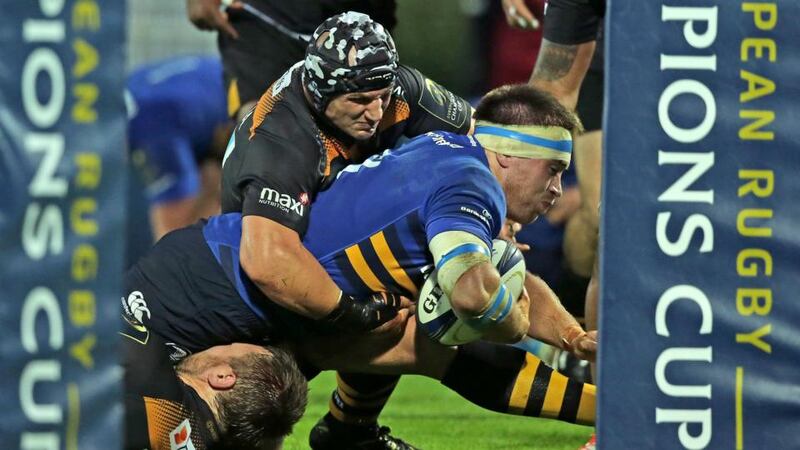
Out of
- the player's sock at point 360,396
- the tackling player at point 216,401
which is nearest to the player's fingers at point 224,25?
the player's sock at point 360,396

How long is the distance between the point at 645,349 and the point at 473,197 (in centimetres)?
94

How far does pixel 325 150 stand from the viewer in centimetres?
512

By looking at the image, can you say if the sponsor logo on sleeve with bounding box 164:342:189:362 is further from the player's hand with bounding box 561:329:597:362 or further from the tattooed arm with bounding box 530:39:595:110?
the tattooed arm with bounding box 530:39:595:110

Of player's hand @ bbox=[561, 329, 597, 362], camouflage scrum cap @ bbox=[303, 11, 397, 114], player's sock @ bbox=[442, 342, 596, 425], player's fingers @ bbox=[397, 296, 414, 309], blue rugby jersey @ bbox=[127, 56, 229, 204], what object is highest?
camouflage scrum cap @ bbox=[303, 11, 397, 114]

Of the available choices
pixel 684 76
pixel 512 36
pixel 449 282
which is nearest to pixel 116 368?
pixel 449 282

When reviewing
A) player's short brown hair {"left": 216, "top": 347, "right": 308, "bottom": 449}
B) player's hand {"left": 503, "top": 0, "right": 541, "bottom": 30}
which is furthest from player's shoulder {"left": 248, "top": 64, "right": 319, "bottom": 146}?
player's hand {"left": 503, "top": 0, "right": 541, "bottom": 30}

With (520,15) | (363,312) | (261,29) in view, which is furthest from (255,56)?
(363,312)

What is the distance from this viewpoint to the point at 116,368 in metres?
3.37

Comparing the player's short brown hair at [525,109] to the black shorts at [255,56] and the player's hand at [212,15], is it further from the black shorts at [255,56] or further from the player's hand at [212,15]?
the player's hand at [212,15]

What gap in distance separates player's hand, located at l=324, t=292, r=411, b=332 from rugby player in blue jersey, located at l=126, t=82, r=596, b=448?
0.20 ft

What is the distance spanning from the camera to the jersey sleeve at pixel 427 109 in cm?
557

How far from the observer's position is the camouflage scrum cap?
5074mm

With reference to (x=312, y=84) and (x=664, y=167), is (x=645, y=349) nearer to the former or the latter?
(x=664, y=167)

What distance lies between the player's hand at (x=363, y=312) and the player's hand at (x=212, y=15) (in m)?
2.55
